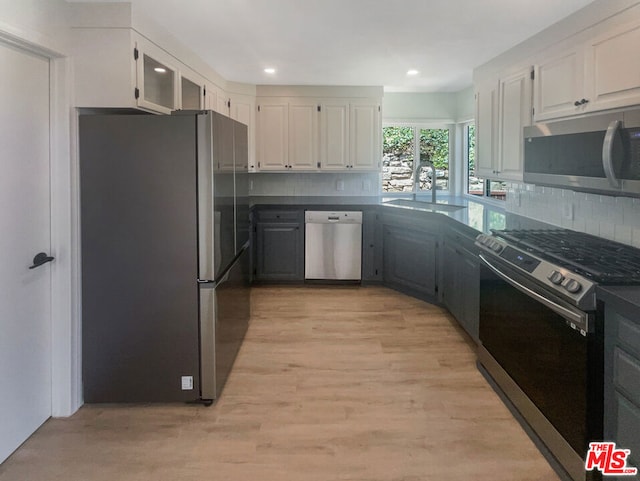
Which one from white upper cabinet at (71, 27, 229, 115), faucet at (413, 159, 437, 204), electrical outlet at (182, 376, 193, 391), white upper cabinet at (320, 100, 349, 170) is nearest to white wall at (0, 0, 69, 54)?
white upper cabinet at (71, 27, 229, 115)

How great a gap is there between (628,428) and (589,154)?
1246 mm

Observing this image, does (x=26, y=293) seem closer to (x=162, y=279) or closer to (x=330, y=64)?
(x=162, y=279)

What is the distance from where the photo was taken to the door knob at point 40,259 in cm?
247

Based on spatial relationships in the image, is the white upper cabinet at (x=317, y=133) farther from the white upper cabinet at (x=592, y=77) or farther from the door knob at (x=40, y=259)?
the door knob at (x=40, y=259)

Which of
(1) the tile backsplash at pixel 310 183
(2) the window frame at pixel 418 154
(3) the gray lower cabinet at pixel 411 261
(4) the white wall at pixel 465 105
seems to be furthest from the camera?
(2) the window frame at pixel 418 154

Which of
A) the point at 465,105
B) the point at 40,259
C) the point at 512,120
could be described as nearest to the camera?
the point at 40,259

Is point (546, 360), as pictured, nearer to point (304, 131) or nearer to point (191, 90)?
point (191, 90)

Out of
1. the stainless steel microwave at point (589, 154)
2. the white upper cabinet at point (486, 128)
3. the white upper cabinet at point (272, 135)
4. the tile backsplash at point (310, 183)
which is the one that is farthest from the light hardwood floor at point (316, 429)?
the tile backsplash at point (310, 183)

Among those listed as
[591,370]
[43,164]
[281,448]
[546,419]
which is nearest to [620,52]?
[591,370]

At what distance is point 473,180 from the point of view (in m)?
5.98

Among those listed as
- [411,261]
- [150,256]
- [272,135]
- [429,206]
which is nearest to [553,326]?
[150,256]

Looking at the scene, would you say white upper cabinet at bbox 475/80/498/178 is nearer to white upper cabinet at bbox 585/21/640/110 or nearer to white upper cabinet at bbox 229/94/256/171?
white upper cabinet at bbox 585/21/640/110

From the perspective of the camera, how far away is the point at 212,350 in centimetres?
279

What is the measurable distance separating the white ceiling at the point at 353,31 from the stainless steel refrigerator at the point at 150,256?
2.57 feet
